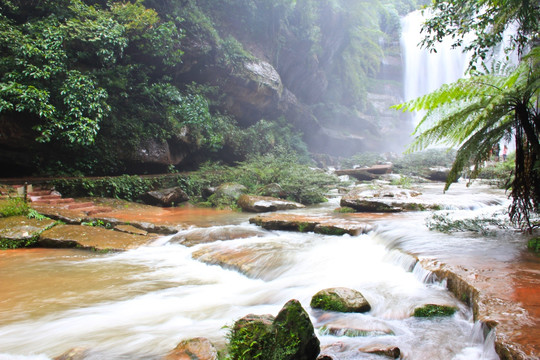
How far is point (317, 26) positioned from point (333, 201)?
18.4 meters

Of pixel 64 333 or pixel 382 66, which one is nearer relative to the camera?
pixel 64 333

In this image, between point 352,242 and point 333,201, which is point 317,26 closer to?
point 333,201

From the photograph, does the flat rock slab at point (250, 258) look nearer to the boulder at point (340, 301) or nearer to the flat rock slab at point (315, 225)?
the flat rock slab at point (315, 225)

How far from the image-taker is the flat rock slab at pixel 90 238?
628 cm

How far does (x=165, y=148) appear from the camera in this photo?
46.8 feet

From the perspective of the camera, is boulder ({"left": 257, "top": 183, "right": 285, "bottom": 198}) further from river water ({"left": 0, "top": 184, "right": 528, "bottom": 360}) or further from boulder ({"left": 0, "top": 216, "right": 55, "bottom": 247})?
boulder ({"left": 0, "top": 216, "right": 55, "bottom": 247})

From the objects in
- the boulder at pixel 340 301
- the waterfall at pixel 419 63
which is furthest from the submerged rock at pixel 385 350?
the waterfall at pixel 419 63

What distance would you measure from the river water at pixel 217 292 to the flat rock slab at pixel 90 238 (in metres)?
0.25

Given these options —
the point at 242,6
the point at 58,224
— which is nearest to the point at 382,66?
the point at 242,6

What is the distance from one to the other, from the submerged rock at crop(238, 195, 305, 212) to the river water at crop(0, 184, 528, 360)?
3.48 m

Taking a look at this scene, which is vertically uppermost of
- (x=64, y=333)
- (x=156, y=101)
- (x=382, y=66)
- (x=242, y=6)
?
(x=382, y=66)

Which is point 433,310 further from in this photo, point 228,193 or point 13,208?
point 228,193

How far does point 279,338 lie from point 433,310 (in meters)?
1.85

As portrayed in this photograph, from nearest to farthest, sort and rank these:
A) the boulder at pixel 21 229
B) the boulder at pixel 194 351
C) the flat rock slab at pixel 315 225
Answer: the boulder at pixel 194 351 → the boulder at pixel 21 229 → the flat rock slab at pixel 315 225
